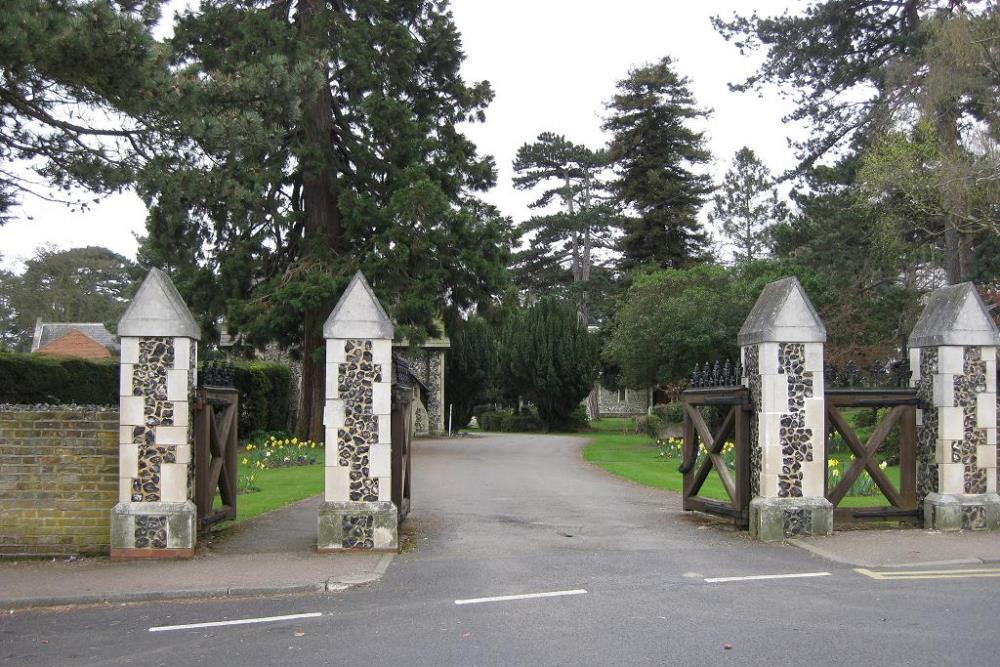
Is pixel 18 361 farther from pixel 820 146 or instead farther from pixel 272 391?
pixel 820 146

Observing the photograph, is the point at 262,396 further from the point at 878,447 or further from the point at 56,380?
the point at 878,447

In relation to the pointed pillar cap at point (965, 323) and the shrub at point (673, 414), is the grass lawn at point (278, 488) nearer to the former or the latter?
the pointed pillar cap at point (965, 323)

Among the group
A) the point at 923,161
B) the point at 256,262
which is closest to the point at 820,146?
the point at 923,161

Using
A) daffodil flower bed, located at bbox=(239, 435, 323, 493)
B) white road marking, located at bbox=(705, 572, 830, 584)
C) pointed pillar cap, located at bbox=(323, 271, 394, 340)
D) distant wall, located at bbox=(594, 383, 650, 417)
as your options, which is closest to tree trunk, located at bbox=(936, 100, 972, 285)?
white road marking, located at bbox=(705, 572, 830, 584)

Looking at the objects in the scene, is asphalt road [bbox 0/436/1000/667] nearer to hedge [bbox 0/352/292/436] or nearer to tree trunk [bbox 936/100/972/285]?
hedge [bbox 0/352/292/436]

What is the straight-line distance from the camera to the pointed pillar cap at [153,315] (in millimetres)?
10385

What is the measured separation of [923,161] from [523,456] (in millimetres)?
14044

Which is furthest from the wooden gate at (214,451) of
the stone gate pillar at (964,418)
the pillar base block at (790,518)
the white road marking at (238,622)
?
the stone gate pillar at (964,418)

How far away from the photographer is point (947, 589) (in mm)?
8477

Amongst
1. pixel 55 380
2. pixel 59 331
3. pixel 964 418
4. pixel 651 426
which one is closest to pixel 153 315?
pixel 964 418

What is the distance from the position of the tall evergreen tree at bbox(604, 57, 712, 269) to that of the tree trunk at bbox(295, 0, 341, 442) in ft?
86.1

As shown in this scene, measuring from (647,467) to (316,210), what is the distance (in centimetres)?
1319

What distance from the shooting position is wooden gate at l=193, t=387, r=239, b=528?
36.6ft

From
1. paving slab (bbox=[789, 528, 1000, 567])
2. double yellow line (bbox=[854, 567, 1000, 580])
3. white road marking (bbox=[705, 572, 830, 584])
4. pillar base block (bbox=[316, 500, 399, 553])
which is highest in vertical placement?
pillar base block (bbox=[316, 500, 399, 553])
